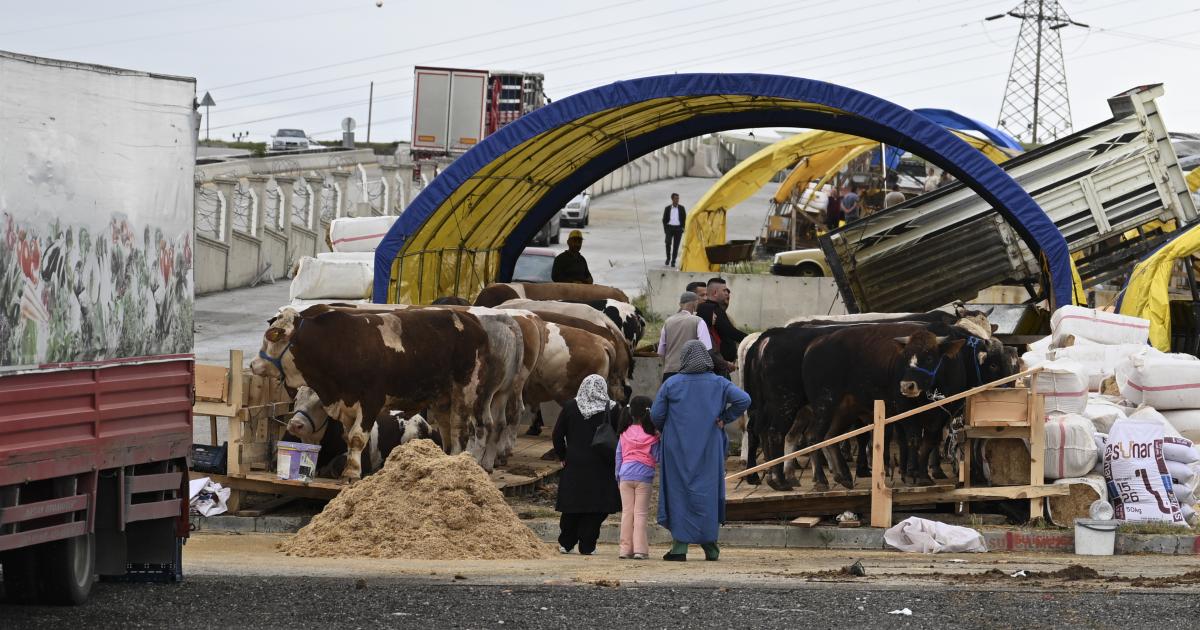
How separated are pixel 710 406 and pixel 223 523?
17.5ft

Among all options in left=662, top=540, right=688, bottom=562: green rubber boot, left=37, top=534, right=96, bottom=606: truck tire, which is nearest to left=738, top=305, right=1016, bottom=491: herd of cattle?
left=662, top=540, right=688, bottom=562: green rubber boot

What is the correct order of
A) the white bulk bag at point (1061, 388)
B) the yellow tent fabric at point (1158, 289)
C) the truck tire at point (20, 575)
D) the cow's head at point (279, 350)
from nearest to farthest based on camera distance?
the truck tire at point (20, 575)
the white bulk bag at point (1061, 388)
the cow's head at point (279, 350)
the yellow tent fabric at point (1158, 289)

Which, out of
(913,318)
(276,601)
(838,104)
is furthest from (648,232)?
(276,601)

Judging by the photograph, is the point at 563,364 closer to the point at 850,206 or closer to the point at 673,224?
the point at 850,206

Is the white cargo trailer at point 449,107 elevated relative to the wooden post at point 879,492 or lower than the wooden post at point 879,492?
elevated

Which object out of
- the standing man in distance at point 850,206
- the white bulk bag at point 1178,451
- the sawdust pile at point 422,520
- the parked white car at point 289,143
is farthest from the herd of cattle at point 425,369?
the parked white car at point 289,143

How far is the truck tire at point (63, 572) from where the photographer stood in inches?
402

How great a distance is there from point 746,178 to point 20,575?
26.5 meters

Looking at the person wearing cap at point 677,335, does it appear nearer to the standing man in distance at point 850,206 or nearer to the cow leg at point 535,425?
the cow leg at point 535,425

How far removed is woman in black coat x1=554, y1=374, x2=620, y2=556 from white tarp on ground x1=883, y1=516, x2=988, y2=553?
8.65 ft

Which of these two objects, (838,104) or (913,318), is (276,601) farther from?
(838,104)

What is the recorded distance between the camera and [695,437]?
13.4 meters

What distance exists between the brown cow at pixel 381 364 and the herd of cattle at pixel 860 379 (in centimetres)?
296

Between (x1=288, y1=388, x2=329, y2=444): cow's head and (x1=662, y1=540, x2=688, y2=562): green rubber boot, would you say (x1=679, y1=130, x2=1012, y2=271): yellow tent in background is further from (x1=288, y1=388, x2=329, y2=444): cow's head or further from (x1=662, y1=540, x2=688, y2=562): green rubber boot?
(x1=662, y1=540, x2=688, y2=562): green rubber boot
